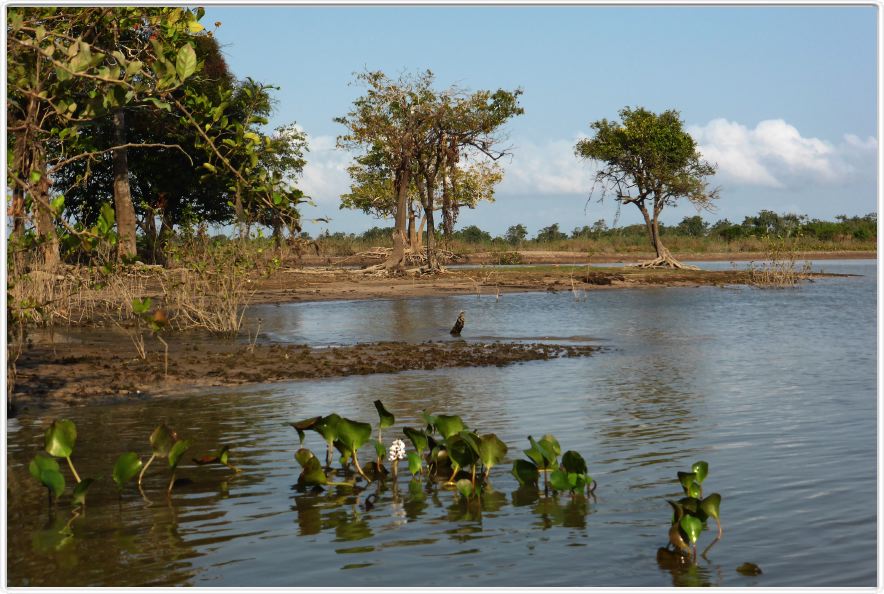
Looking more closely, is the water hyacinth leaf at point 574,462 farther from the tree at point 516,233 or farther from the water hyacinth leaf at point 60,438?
the tree at point 516,233

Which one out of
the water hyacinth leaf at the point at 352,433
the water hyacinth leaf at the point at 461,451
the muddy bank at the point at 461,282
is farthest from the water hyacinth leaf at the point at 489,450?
the muddy bank at the point at 461,282

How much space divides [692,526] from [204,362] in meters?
10.1

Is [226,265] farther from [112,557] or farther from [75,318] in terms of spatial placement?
[112,557]

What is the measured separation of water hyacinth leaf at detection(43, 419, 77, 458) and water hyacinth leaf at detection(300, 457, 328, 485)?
181 centimetres

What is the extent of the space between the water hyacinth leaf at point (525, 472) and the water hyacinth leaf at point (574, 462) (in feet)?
1.02

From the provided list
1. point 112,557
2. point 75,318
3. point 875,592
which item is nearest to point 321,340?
point 75,318

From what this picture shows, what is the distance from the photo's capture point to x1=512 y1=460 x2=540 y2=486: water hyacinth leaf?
7734 millimetres

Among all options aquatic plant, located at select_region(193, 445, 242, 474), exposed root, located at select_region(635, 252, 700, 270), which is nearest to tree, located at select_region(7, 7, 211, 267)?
aquatic plant, located at select_region(193, 445, 242, 474)

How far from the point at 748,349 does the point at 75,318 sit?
13.9m

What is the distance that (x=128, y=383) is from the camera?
12.8 metres

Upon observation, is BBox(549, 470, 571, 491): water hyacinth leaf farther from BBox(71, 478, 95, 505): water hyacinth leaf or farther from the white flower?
BBox(71, 478, 95, 505): water hyacinth leaf

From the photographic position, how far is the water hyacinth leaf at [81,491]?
7086 millimetres

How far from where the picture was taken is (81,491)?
280 inches

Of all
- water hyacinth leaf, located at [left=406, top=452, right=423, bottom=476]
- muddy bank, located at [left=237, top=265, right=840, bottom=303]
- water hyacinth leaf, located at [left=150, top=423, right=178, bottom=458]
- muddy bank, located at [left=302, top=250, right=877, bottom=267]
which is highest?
muddy bank, located at [left=302, top=250, right=877, bottom=267]
